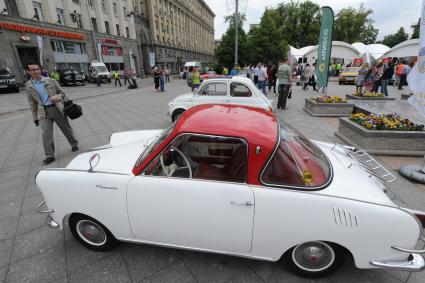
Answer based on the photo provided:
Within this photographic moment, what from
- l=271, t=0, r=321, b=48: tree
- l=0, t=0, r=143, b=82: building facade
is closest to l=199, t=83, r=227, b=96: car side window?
l=0, t=0, r=143, b=82: building facade

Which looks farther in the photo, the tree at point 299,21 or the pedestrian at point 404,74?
the tree at point 299,21

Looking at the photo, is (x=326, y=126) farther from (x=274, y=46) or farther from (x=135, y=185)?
(x=274, y=46)

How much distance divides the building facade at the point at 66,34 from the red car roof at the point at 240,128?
87.3ft

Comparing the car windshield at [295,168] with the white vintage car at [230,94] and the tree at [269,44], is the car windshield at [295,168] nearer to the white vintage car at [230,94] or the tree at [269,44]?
the white vintage car at [230,94]

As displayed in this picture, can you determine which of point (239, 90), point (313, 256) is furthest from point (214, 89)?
point (313, 256)

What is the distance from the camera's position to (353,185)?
195 cm

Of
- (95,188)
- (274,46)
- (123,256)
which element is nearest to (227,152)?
(95,188)

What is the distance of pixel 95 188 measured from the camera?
2113mm

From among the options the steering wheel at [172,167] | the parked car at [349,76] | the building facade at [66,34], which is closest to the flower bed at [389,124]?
the steering wheel at [172,167]

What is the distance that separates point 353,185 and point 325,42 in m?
8.35

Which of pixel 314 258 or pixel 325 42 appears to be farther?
pixel 325 42

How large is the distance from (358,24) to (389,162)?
52.7 metres

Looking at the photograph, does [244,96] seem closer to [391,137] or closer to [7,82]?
[391,137]

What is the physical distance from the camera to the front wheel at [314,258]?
194cm
